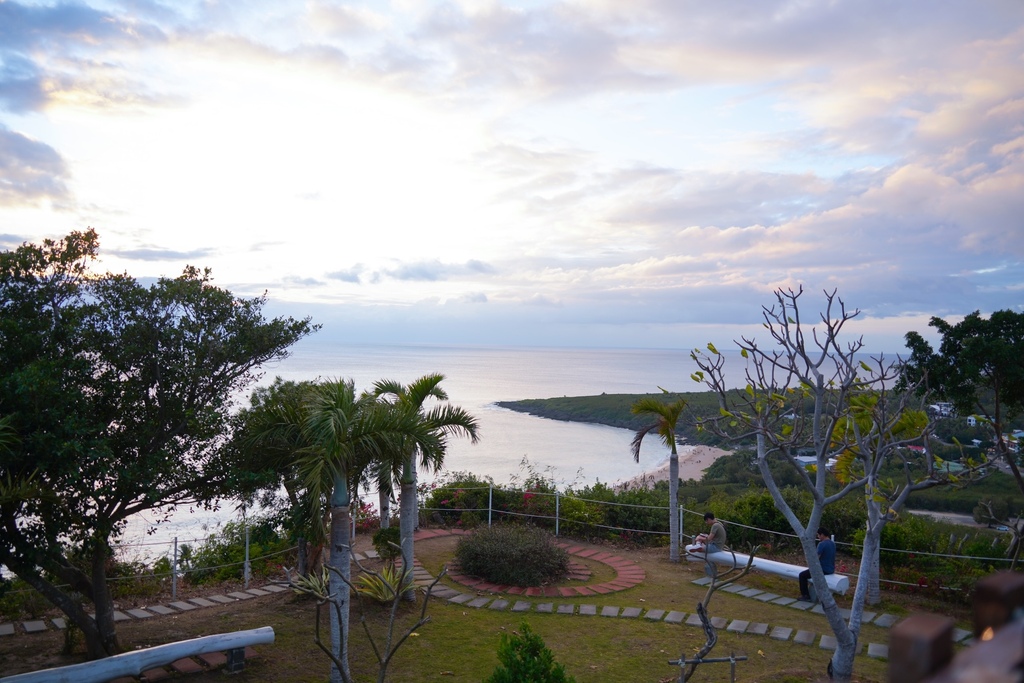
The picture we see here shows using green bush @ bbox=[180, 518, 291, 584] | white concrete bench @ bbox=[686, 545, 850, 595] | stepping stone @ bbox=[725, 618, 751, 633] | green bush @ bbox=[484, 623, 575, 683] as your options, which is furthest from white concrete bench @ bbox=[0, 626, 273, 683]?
stepping stone @ bbox=[725, 618, 751, 633]

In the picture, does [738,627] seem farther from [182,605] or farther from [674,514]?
[182,605]

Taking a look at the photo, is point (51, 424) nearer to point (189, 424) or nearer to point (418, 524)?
point (189, 424)

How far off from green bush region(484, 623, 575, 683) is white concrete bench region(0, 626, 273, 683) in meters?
3.41

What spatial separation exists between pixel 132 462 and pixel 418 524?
7336mm

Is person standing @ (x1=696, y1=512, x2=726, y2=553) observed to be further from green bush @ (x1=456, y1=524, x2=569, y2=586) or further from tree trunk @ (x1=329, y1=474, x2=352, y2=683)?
tree trunk @ (x1=329, y1=474, x2=352, y2=683)

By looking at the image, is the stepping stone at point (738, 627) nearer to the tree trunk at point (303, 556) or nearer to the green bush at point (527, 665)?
the green bush at point (527, 665)

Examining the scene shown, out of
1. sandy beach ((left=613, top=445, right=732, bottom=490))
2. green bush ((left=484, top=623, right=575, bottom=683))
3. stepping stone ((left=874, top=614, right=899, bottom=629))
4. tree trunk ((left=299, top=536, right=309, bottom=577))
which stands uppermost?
green bush ((left=484, top=623, right=575, bottom=683))

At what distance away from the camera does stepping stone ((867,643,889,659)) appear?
7281 mm

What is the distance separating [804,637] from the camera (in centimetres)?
793

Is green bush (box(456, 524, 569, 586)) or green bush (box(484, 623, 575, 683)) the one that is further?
green bush (box(456, 524, 569, 586))

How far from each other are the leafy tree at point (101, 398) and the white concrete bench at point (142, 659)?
1.05 metres

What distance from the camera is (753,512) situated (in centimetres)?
1190

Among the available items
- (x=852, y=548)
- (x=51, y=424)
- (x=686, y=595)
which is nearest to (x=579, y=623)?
(x=686, y=595)

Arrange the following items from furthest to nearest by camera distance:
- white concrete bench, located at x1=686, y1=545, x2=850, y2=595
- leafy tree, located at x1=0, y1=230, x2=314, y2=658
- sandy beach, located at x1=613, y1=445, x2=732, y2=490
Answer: sandy beach, located at x1=613, y1=445, x2=732, y2=490 < white concrete bench, located at x1=686, y1=545, x2=850, y2=595 < leafy tree, located at x1=0, y1=230, x2=314, y2=658
